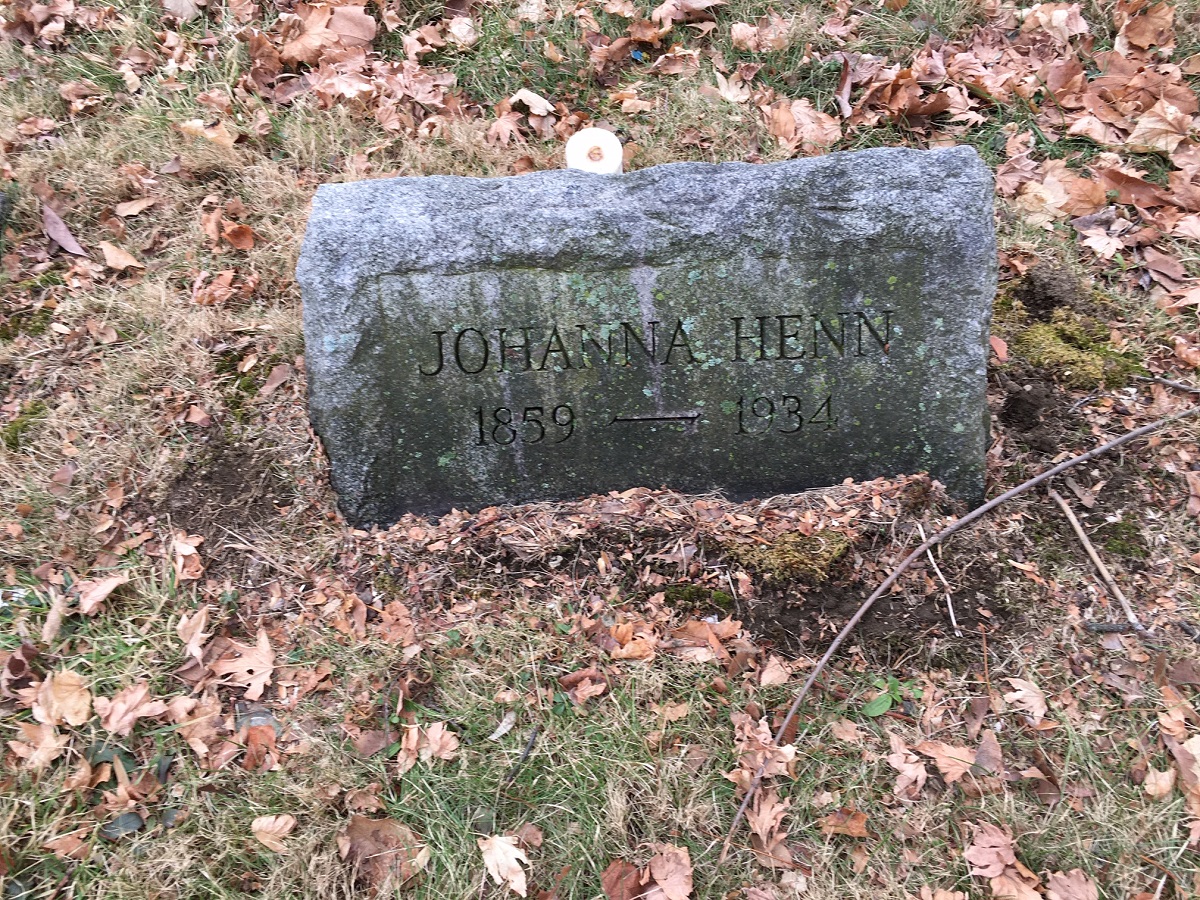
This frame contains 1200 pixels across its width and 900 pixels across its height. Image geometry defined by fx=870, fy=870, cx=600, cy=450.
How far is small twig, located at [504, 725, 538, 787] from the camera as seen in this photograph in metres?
2.25

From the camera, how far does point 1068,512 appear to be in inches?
108

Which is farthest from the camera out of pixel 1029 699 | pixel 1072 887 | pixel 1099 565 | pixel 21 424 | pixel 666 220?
pixel 21 424

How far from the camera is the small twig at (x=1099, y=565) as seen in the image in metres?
2.54

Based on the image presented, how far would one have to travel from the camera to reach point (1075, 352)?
10.2 feet

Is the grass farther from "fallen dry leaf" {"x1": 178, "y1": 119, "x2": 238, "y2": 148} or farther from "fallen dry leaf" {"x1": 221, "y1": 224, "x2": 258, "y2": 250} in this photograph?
"fallen dry leaf" {"x1": 178, "y1": 119, "x2": 238, "y2": 148}

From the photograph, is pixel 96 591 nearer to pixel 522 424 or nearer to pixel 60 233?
pixel 522 424

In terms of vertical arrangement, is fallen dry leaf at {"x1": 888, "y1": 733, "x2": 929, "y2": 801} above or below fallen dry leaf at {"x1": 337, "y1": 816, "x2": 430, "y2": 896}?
above

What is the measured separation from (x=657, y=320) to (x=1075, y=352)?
1.61 meters

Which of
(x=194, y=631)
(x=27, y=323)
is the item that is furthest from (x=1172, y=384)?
(x=27, y=323)

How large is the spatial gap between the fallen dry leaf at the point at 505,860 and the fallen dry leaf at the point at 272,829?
47 centimetres

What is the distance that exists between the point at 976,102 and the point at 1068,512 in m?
2.23

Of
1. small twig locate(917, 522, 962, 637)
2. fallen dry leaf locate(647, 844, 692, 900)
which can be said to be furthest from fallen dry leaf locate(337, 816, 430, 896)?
small twig locate(917, 522, 962, 637)

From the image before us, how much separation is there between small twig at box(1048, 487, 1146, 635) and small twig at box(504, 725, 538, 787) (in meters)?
1.75

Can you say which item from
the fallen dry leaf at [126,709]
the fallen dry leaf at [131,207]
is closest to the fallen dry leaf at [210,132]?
the fallen dry leaf at [131,207]
